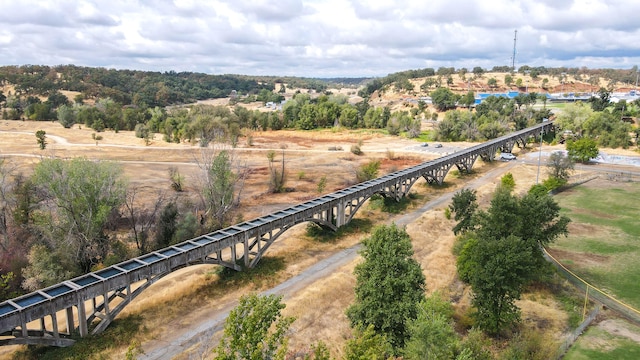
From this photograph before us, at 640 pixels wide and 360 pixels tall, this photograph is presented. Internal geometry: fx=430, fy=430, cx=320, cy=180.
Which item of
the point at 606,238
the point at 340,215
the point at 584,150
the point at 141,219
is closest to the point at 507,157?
the point at 584,150

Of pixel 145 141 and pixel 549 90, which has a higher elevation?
pixel 549 90

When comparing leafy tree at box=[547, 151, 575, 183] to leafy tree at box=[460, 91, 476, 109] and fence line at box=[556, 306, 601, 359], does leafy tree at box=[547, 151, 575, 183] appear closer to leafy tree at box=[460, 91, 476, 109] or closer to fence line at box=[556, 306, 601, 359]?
fence line at box=[556, 306, 601, 359]

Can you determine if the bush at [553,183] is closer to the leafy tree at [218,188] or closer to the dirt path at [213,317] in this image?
the dirt path at [213,317]

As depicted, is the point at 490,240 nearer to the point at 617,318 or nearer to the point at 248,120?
the point at 617,318

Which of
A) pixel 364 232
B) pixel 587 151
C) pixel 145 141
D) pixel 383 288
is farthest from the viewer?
pixel 145 141

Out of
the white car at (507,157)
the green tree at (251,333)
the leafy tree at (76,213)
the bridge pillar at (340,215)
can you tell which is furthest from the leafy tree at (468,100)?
the green tree at (251,333)

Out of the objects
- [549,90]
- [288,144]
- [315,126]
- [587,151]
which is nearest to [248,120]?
[315,126]

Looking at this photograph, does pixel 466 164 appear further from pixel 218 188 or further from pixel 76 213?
pixel 76 213

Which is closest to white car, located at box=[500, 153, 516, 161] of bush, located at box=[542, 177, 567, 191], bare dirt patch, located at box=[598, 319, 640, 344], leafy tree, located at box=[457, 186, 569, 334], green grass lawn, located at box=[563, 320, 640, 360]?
bush, located at box=[542, 177, 567, 191]
